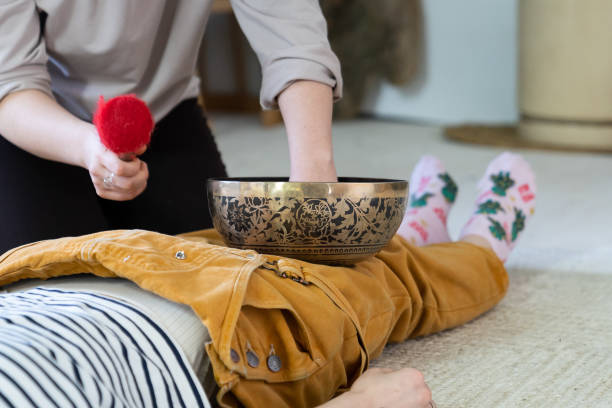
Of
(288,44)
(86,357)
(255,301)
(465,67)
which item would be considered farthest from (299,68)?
(465,67)

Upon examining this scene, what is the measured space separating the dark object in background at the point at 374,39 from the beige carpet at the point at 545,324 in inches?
43.4

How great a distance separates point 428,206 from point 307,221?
18.7 inches

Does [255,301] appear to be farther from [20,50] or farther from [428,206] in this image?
[428,206]

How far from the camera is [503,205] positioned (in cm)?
103

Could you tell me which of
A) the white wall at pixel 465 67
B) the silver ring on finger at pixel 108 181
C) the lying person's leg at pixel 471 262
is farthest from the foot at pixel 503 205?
the white wall at pixel 465 67

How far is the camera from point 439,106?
116 inches

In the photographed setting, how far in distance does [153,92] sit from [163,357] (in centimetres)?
51

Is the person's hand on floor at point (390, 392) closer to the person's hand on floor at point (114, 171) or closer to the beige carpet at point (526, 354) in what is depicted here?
the beige carpet at point (526, 354)

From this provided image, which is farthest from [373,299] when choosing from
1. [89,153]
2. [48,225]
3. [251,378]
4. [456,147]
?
[456,147]

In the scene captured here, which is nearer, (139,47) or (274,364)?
(274,364)

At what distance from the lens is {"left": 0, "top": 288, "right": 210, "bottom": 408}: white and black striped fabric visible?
17.5 inches

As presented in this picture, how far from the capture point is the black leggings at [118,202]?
0.83 metres

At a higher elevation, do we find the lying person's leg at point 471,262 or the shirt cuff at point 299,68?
the shirt cuff at point 299,68

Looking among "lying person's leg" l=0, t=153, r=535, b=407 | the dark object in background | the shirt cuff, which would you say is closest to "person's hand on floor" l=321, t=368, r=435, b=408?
"lying person's leg" l=0, t=153, r=535, b=407
